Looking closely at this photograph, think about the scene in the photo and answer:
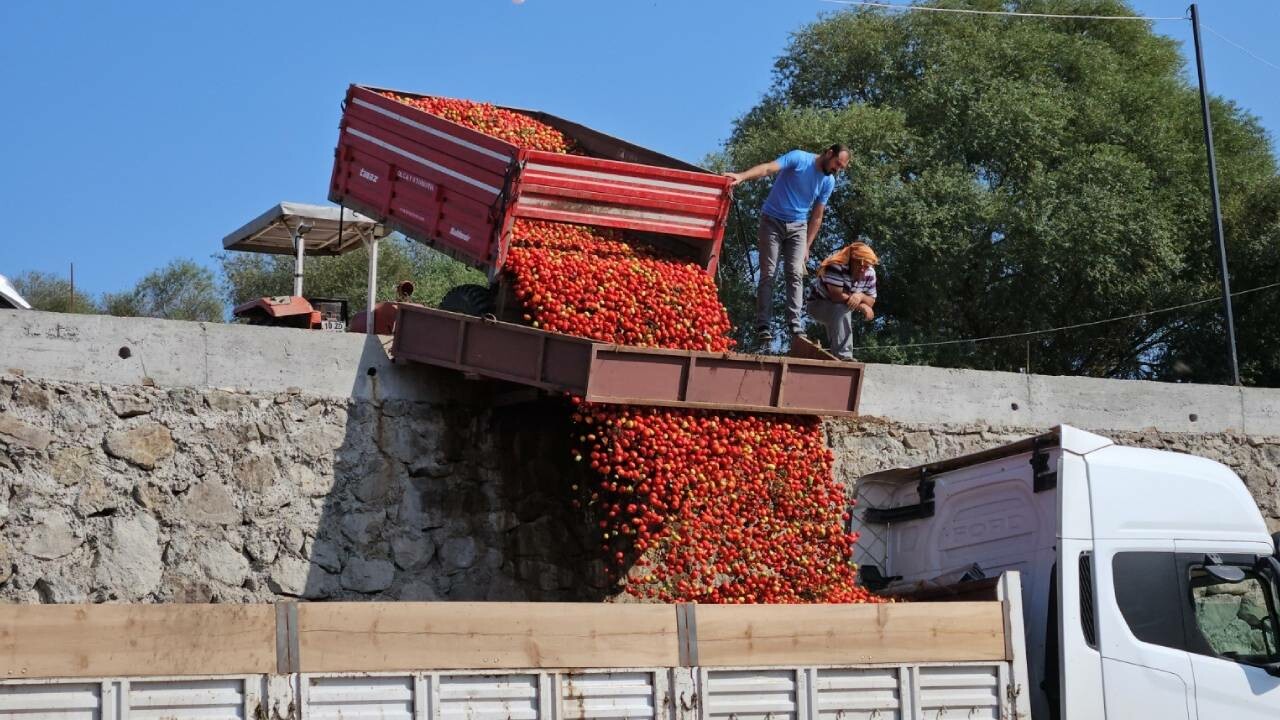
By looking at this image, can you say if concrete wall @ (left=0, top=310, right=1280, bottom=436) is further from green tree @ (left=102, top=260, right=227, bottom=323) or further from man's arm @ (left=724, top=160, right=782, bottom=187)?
green tree @ (left=102, top=260, right=227, bottom=323)

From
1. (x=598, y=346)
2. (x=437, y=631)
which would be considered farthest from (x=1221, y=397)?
(x=437, y=631)

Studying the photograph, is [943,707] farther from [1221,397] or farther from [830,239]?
[830,239]

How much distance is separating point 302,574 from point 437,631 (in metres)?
4.45

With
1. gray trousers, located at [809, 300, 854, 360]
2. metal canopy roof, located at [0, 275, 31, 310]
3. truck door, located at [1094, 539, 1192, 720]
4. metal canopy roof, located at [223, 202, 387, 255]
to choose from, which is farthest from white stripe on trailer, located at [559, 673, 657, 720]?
metal canopy roof, located at [223, 202, 387, 255]

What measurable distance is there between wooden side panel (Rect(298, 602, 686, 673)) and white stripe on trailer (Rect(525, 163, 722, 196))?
16.1 ft

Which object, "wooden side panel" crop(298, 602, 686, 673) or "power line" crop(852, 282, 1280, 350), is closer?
"wooden side panel" crop(298, 602, 686, 673)

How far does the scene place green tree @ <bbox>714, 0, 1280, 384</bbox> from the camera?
25.0 meters

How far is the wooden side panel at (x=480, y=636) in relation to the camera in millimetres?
5770

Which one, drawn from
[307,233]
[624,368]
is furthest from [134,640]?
[307,233]

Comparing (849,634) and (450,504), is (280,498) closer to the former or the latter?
(450,504)

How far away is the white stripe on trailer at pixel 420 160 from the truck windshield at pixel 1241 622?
5.82 metres

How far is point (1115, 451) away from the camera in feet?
25.4

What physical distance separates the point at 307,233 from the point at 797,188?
6.35 m

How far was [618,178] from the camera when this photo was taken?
35.4 feet
